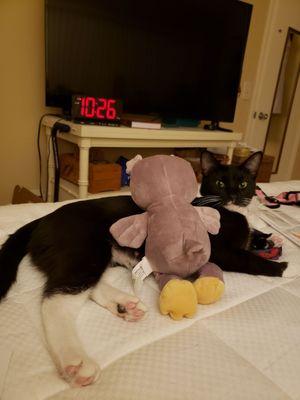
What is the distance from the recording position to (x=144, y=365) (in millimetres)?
467

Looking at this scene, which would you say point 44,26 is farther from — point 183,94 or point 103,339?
point 103,339

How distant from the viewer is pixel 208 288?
63cm

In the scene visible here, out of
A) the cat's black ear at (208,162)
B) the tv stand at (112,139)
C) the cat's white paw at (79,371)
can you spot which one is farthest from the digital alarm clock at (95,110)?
the cat's white paw at (79,371)

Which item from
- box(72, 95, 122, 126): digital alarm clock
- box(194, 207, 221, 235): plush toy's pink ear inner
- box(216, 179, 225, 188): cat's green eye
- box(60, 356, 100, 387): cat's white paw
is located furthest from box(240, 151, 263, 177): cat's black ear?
box(72, 95, 122, 126): digital alarm clock

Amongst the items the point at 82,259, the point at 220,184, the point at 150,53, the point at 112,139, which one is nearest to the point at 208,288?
the point at 82,259

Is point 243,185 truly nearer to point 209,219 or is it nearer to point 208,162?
point 208,162

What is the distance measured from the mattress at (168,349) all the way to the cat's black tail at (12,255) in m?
0.02

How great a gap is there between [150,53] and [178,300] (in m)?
1.92

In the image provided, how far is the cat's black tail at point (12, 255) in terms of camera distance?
612mm

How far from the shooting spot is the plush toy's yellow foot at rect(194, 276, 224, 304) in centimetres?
63

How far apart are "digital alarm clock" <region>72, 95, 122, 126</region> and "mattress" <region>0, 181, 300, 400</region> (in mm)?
1190

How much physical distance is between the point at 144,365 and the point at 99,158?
1.88 metres

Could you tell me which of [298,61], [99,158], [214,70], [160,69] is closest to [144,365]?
[99,158]

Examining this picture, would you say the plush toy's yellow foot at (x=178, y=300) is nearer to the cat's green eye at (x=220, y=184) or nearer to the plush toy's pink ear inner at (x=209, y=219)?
the plush toy's pink ear inner at (x=209, y=219)
